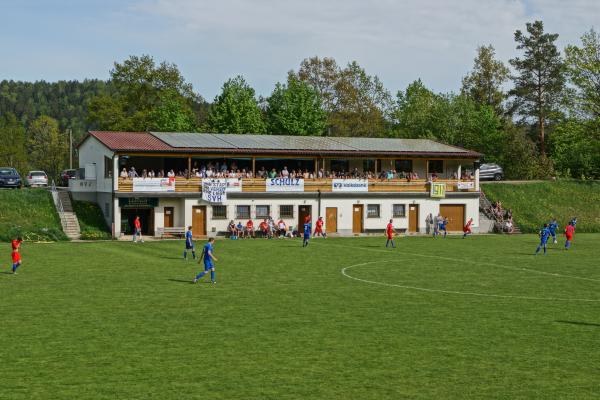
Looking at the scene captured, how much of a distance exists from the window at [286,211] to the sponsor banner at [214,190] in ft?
15.8

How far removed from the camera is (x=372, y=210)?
6350 cm

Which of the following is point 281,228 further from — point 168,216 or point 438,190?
point 438,190

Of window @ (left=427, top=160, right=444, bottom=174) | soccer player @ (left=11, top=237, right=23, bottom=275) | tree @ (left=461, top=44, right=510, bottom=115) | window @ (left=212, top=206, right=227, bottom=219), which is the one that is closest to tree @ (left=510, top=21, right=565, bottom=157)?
tree @ (left=461, top=44, right=510, bottom=115)

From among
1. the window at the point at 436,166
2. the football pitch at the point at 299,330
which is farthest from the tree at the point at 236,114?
the football pitch at the point at 299,330

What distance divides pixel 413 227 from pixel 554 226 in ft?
50.2

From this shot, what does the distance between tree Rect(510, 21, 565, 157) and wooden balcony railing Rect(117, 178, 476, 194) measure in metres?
44.6

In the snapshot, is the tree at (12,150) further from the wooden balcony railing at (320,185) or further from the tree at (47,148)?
the wooden balcony railing at (320,185)

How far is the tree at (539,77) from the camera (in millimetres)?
105688

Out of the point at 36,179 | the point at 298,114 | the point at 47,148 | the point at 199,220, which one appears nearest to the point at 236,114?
the point at 298,114

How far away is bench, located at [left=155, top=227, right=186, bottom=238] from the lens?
5556 centimetres

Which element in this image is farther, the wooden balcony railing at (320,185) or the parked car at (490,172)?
the parked car at (490,172)

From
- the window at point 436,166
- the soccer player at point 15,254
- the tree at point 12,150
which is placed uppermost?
the tree at point 12,150

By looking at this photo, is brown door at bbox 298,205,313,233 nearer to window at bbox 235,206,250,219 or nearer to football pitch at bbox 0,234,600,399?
window at bbox 235,206,250,219

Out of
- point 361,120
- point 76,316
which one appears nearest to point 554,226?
point 76,316
